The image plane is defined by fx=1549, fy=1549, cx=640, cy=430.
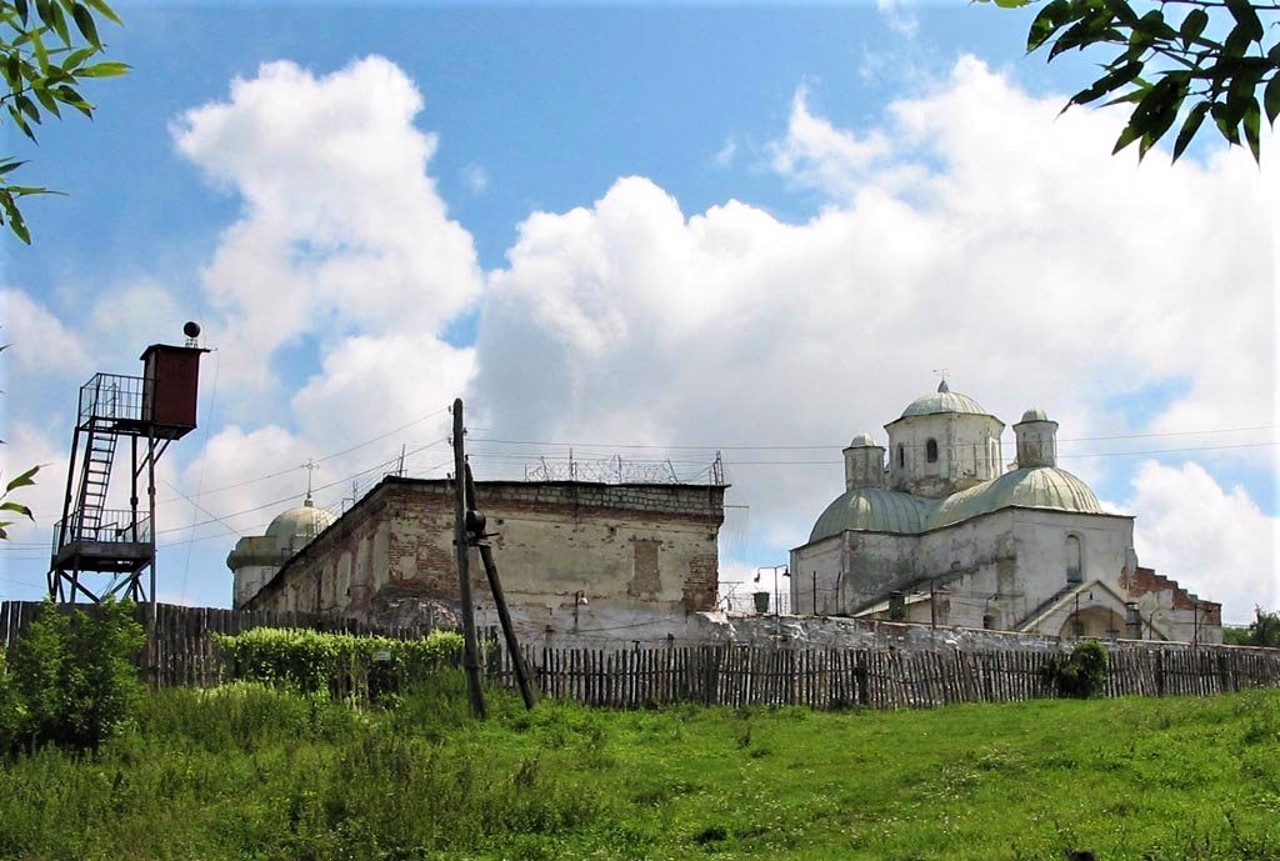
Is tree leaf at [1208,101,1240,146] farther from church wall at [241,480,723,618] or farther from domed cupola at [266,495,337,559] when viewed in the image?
domed cupola at [266,495,337,559]

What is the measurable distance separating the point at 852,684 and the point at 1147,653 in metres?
7.49

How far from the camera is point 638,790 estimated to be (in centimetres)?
1598

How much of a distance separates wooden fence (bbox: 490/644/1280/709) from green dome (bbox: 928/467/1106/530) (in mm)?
25966

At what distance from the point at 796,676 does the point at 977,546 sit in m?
31.6

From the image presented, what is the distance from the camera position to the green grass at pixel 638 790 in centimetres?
1339

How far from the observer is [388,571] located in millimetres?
32656

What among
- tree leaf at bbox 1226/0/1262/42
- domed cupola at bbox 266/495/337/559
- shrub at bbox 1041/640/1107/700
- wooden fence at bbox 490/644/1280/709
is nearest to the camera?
tree leaf at bbox 1226/0/1262/42

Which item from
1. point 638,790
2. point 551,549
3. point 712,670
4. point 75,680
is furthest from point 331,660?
point 551,549

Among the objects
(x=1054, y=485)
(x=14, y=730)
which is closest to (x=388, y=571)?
(x=14, y=730)

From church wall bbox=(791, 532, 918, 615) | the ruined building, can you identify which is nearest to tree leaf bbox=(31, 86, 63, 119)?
the ruined building

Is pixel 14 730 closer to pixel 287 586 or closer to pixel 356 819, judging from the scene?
pixel 356 819

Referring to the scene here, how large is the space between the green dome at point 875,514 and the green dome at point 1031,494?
2.26 metres

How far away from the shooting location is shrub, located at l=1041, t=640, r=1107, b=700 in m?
27.5

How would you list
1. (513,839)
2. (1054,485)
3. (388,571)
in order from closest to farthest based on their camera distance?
1. (513,839)
2. (388,571)
3. (1054,485)
